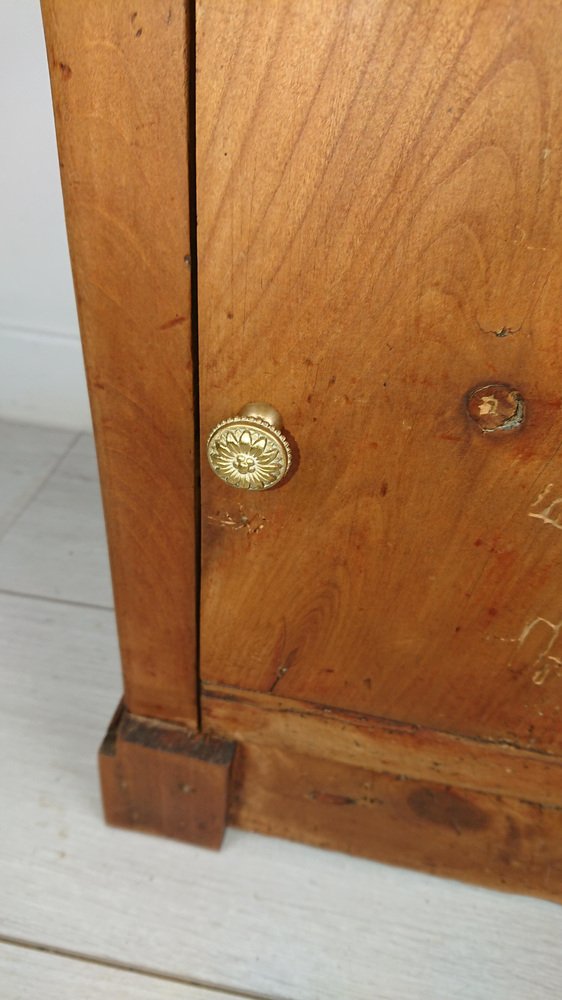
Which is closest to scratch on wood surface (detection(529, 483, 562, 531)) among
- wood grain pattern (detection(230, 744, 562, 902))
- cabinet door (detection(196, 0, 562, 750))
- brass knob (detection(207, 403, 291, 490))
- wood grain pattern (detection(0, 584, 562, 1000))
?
cabinet door (detection(196, 0, 562, 750))

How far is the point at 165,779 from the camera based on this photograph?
0.59m

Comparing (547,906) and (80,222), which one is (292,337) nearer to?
(80,222)

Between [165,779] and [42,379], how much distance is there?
0.65m

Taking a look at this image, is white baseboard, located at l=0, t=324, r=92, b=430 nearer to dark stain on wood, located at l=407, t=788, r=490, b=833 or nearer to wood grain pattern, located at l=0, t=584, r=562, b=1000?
wood grain pattern, located at l=0, t=584, r=562, b=1000

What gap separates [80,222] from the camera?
353 millimetres

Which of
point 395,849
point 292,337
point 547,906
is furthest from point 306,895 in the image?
point 292,337

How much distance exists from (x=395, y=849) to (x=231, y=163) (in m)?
0.54

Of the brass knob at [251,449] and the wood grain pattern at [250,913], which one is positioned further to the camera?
the wood grain pattern at [250,913]

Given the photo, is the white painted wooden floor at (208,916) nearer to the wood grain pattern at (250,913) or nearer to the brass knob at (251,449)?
the wood grain pattern at (250,913)

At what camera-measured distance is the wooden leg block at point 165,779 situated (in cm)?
58

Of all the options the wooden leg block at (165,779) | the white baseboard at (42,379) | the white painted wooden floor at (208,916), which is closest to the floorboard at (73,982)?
the white painted wooden floor at (208,916)

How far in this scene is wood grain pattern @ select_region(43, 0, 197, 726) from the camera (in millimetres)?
305

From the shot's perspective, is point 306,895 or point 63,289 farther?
point 63,289

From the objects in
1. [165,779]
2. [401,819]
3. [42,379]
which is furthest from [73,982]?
[42,379]
